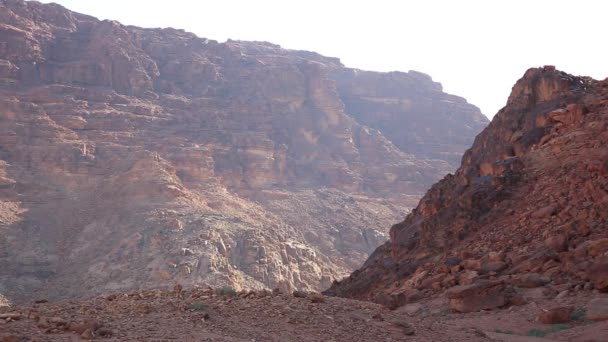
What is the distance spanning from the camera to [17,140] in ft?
196

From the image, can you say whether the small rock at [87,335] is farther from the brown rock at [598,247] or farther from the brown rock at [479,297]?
the brown rock at [598,247]

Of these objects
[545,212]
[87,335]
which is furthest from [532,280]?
[87,335]

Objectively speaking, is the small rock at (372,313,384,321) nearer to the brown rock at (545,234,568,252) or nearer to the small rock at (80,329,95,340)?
the small rock at (80,329,95,340)

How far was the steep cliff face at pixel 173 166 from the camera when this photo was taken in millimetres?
44469

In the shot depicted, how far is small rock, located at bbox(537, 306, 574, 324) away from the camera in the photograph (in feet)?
34.5

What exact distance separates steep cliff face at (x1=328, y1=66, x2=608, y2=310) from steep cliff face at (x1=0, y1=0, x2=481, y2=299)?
67.7 feet

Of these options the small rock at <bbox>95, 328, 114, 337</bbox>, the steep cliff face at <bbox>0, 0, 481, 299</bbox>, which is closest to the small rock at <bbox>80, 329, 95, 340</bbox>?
the small rock at <bbox>95, 328, 114, 337</bbox>

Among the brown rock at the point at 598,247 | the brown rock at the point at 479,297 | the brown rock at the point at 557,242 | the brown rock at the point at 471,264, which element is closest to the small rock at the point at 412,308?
the brown rock at the point at 479,297

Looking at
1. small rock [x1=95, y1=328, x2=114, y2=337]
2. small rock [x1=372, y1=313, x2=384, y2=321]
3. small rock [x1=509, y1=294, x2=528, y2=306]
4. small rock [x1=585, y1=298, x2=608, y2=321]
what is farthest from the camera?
small rock [x1=509, y1=294, x2=528, y2=306]

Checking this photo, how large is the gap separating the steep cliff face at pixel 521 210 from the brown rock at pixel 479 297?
0.62m

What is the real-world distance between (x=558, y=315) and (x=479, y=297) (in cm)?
196

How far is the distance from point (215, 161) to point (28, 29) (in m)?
31.0

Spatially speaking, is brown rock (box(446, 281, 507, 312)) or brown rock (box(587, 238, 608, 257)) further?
brown rock (box(587, 238, 608, 257))

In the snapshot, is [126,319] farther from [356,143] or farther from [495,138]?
[356,143]
